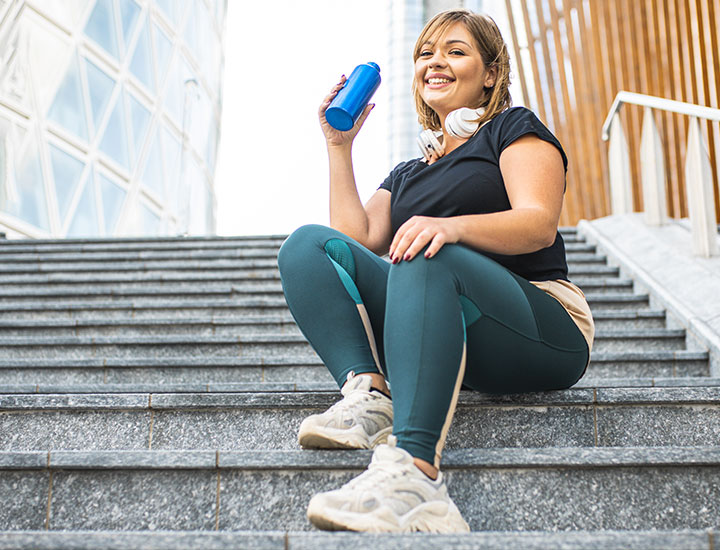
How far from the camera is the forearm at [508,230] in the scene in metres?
1.52

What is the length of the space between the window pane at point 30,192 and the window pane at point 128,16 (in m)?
4.53

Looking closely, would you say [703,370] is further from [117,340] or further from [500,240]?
[117,340]

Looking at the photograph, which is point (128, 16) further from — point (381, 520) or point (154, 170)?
point (381, 520)

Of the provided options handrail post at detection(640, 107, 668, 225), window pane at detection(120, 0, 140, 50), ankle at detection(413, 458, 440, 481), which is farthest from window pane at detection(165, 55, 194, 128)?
ankle at detection(413, 458, 440, 481)

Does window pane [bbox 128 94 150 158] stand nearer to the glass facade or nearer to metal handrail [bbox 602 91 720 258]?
the glass facade

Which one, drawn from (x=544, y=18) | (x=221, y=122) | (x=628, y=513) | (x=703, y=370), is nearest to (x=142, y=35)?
(x=221, y=122)

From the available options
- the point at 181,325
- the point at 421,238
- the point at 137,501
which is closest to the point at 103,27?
the point at 181,325

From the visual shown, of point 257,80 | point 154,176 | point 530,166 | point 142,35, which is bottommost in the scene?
point 530,166

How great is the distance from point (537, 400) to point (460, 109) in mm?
724

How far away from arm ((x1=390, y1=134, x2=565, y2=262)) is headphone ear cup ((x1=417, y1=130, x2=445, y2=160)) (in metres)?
0.25

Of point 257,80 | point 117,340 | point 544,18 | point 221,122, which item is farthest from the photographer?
point 257,80

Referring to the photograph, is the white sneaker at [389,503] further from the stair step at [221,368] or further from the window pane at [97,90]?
the window pane at [97,90]

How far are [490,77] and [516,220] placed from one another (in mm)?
532

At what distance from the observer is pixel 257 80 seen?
118 feet
